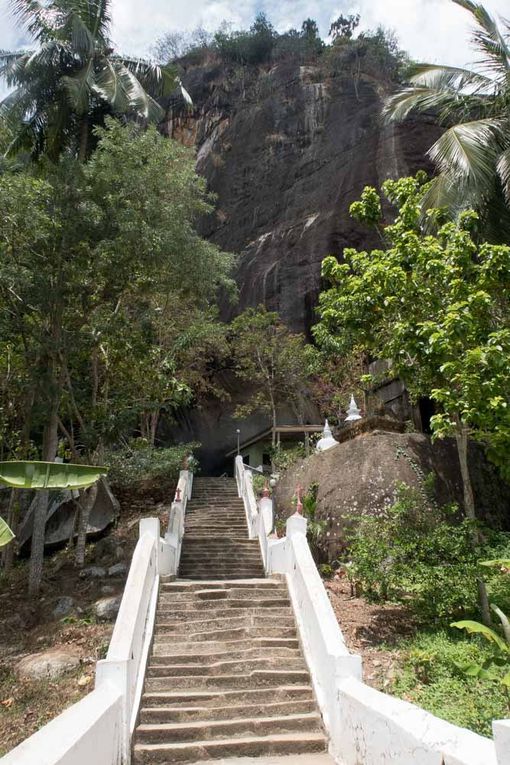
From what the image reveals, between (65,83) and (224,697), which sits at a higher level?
(65,83)

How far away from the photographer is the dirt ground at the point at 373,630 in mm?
6569

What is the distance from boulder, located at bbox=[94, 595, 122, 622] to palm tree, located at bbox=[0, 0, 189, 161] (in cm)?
1017

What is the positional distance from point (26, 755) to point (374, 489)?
8289mm

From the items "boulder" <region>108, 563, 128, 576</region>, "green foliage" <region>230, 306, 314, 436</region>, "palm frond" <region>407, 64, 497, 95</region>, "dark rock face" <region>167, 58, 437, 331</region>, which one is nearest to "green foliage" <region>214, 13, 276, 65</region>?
"dark rock face" <region>167, 58, 437, 331</region>

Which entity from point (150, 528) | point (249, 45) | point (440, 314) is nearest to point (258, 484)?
point (150, 528)

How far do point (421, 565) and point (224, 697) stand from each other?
2.92m

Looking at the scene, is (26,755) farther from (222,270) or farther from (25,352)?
(222,270)

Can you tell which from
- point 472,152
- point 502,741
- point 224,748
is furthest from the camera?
point 472,152

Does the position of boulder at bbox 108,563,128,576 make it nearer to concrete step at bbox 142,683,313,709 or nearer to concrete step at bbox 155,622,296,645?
concrete step at bbox 155,622,296,645

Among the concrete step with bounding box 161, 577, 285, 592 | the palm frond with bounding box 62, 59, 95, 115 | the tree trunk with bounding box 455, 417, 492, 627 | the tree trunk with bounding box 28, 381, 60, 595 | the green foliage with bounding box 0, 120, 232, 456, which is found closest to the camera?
the tree trunk with bounding box 455, 417, 492, 627

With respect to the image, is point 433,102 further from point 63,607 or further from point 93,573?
point 63,607

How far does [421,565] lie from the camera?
24.0 ft

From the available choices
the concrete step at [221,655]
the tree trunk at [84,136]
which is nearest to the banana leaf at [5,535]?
the concrete step at [221,655]

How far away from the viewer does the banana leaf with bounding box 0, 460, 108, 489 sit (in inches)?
202
